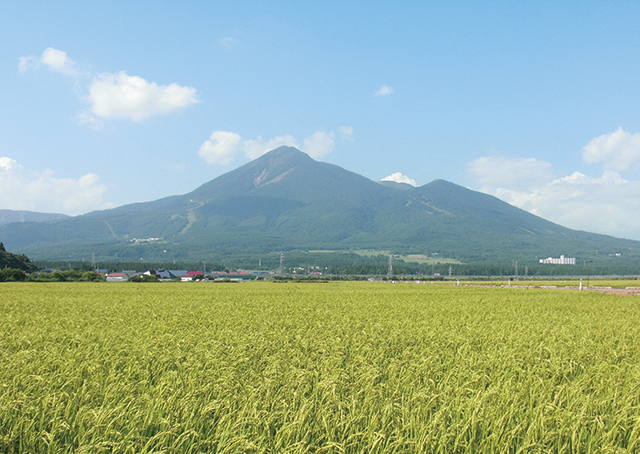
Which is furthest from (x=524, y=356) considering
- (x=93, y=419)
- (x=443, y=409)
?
(x=93, y=419)

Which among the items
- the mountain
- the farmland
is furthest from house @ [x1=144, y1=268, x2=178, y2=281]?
the farmland

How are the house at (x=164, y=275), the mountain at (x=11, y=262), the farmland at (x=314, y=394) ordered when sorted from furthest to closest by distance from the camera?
the house at (x=164, y=275) < the mountain at (x=11, y=262) < the farmland at (x=314, y=394)

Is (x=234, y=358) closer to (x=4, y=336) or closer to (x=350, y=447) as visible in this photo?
(x=350, y=447)

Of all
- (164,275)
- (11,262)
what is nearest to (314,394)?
(11,262)

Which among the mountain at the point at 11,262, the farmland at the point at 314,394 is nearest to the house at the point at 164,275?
the mountain at the point at 11,262

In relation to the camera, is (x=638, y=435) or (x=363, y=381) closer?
(x=638, y=435)

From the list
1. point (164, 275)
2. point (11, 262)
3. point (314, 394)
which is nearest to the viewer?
point (314, 394)

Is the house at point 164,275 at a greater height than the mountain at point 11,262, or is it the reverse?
the mountain at point 11,262

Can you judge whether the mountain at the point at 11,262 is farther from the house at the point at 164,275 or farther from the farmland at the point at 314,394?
the farmland at the point at 314,394

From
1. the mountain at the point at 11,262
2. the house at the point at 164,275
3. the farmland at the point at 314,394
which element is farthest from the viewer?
the house at the point at 164,275

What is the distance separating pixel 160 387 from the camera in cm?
464

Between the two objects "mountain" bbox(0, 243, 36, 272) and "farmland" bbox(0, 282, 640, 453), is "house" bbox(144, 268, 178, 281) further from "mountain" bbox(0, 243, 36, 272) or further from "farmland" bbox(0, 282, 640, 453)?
"farmland" bbox(0, 282, 640, 453)

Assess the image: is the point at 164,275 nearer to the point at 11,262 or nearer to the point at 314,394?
the point at 11,262

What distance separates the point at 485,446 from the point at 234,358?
3.88 m
